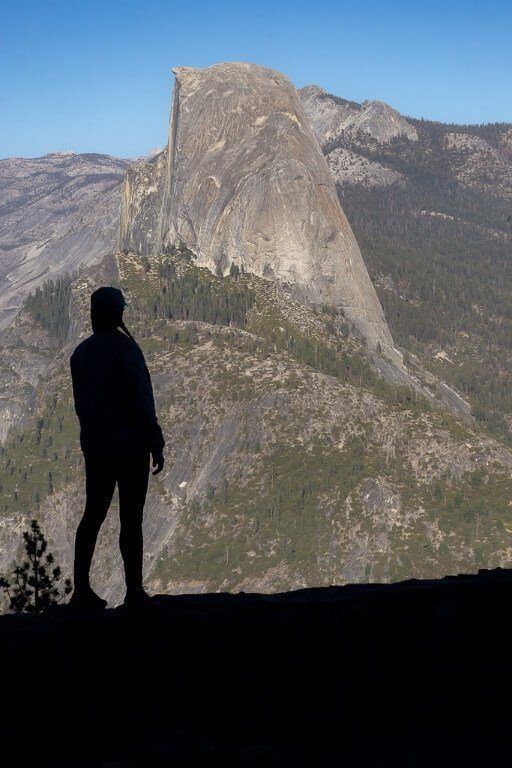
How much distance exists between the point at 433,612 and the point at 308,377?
139059 millimetres

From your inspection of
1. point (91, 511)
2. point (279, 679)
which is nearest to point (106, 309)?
point (91, 511)

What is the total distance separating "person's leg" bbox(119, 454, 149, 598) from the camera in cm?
1044

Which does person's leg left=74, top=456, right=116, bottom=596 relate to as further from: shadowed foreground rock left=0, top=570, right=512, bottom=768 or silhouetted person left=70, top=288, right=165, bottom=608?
shadowed foreground rock left=0, top=570, right=512, bottom=768

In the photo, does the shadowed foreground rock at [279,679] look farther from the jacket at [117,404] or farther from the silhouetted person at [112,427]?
the jacket at [117,404]

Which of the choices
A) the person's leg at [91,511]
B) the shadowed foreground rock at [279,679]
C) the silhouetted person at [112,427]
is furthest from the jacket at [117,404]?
the shadowed foreground rock at [279,679]

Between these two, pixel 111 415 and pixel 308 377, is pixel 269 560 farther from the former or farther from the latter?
pixel 111 415

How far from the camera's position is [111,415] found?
10.4 metres

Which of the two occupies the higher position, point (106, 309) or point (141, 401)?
point (106, 309)

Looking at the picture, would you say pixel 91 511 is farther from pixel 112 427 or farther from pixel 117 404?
pixel 117 404

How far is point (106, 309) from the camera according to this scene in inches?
418

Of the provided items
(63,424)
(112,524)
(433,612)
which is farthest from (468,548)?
(433,612)

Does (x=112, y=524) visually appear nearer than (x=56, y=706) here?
No

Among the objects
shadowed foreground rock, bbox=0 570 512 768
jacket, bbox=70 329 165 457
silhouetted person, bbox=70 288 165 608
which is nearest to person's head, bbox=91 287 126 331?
silhouetted person, bbox=70 288 165 608

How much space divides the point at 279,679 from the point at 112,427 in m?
3.06
